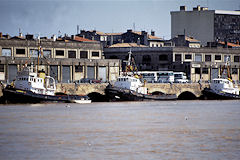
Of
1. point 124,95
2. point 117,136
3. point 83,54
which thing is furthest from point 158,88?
point 117,136

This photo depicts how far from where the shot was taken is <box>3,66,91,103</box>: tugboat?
88875 mm

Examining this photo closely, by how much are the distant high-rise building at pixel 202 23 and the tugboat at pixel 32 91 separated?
88883 millimetres

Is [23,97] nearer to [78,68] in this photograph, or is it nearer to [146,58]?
[78,68]

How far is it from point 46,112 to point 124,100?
109 ft

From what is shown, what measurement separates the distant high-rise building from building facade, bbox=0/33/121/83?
5337cm

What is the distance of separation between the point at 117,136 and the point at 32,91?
149ft

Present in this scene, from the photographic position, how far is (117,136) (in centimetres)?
4759

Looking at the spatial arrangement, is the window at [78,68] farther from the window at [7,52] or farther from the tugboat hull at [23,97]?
the tugboat hull at [23,97]

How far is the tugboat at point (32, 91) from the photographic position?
8888 cm

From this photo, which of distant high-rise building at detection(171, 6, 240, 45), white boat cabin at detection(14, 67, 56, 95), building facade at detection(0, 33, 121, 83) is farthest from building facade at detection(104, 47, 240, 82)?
white boat cabin at detection(14, 67, 56, 95)

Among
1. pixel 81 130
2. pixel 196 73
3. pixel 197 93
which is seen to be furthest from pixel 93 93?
pixel 81 130

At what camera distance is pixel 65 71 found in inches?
4690

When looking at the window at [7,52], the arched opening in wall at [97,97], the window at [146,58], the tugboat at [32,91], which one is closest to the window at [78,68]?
the arched opening in wall at [97,97]

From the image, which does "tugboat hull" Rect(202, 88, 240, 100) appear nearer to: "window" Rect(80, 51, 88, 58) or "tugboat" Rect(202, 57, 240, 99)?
"tugboat" Rect(202, 57, 240, 99)
